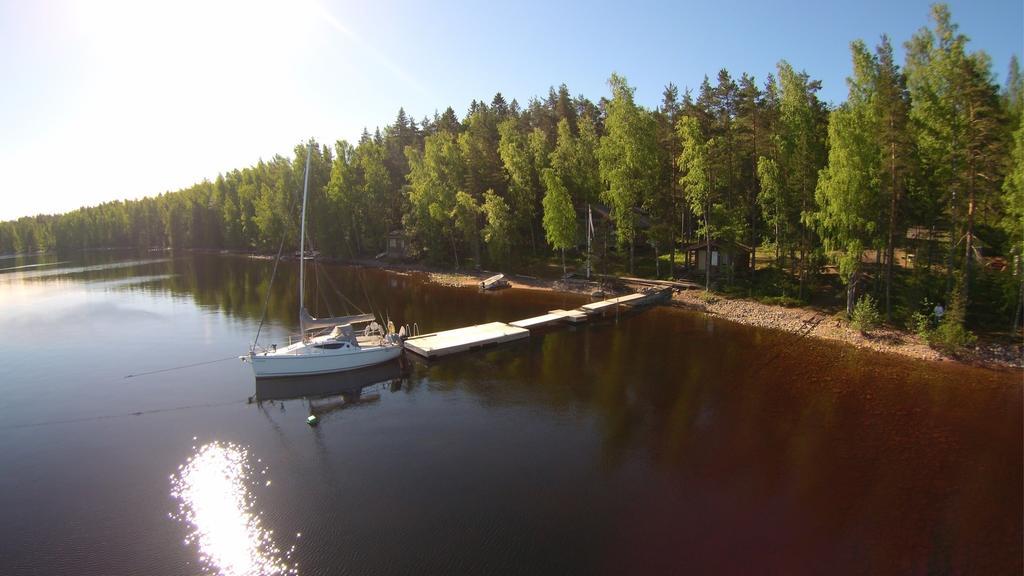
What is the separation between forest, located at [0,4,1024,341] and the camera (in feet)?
95.6

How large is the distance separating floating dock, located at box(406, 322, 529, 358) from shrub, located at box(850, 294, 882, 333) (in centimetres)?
2222

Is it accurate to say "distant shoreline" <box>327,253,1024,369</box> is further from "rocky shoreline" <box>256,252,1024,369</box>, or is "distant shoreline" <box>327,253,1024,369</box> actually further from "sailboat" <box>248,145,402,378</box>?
"sailboat" <box>248,145,402,378</box>

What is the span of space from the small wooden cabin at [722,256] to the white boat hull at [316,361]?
32834mm

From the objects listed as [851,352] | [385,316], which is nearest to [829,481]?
[851,352]

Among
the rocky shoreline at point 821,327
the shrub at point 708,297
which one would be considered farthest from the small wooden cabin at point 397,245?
the shrub at point 708,297

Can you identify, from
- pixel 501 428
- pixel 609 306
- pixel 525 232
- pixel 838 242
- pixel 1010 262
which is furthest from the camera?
pixel 525 232

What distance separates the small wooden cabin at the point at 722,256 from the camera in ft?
152

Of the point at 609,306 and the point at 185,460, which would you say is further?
the point at 609,306

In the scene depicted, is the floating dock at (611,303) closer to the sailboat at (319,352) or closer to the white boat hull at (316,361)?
the sailboat at (319,352)

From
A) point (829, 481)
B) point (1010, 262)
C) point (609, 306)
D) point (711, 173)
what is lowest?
point (829, 481)

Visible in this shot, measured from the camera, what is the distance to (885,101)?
A: 30.5 meters

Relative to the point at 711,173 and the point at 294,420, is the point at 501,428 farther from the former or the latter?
the point at 711,173

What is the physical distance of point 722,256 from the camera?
48.4m

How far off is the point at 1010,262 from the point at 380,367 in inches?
1506
